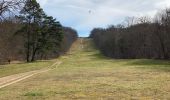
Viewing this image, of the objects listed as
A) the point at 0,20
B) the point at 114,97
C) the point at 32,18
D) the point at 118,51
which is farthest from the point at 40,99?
the point at 118,51

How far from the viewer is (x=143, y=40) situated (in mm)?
117125

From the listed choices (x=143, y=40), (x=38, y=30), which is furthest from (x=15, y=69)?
(x=143, y=40)

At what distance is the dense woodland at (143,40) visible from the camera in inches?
3730

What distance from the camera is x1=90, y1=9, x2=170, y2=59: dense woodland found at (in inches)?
3730

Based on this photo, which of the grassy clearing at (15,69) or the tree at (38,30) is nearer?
Result: the grassy clearing at (15,69)

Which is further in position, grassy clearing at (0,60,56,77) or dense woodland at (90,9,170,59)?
dense woodland at (90,9,170,59)

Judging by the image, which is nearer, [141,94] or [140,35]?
[141,94]

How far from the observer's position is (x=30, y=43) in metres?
88.3

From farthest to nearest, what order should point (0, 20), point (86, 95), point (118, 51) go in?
point (118, 51) < point (0, 20) < point (86, 95)

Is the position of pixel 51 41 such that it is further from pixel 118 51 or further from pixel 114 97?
pixel 114 97

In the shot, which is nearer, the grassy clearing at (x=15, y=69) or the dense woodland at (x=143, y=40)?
the grassy clearing at (x=15, y=69)

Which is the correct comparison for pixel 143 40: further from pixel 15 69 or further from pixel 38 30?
pixel 15 69

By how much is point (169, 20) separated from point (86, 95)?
78.3 meters

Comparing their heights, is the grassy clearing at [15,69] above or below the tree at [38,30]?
below
